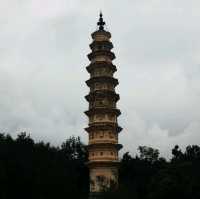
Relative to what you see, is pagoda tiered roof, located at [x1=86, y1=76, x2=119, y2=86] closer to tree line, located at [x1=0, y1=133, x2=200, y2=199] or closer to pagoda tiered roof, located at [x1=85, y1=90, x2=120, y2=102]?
pagoda tiered roof, located at [x1=85, y1=90, x2=120, y2=102]

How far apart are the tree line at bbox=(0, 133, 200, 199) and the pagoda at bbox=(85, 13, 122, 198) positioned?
252cm

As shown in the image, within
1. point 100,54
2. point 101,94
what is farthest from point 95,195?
point 100,54

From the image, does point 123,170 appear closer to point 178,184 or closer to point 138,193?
point 138,193

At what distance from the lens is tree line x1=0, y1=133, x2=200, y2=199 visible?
35312 mm

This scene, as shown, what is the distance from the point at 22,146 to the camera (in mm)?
39344

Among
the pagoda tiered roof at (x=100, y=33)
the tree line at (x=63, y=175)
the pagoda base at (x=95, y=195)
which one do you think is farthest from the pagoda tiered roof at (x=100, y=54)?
the pagoda base at (x=95, y=195)

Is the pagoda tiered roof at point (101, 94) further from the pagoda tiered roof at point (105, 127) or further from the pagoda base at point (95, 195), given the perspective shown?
the pagoda base at point (95, 195)

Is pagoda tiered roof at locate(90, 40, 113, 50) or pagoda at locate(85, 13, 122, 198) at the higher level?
pagoda tiered roof at locate(90, 40, 113, 50)

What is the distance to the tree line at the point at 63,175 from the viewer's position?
1390 inches

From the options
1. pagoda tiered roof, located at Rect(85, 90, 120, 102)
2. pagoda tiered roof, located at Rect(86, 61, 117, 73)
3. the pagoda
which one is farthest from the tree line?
pagoda tiered roof, located at Rect(86, 61, 117, 73)

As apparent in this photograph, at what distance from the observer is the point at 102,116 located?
5303 cm

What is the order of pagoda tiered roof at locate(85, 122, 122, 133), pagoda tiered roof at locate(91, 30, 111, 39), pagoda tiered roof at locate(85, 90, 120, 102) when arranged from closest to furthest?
pagoda tiered roof at locate(85, 122, 122, 133) < pagoda tiered roof at locate(85, 90, 120, 102) < pagoda tiered roof at locate(91, 30, 111, 39)

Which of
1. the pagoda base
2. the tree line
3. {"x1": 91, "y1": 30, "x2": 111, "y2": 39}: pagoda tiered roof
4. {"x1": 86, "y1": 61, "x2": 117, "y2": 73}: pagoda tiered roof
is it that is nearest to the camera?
the tree line

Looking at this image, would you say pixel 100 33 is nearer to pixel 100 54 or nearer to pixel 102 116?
pixel 100 54
